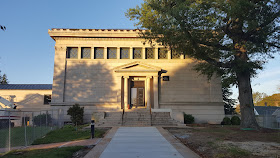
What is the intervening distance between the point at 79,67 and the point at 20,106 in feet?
38.4

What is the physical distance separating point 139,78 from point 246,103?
11.8m

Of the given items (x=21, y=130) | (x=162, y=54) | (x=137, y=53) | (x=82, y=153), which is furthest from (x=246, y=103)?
(x=21, y=130)

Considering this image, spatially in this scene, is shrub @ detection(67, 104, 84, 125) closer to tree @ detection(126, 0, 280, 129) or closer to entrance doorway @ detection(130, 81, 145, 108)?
entrance doorway @ detection(130, 81, 145, 108)

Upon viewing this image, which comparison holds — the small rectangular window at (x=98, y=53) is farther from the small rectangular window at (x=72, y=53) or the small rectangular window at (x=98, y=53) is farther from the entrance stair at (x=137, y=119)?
the entrance stair at (x=137, y=119)

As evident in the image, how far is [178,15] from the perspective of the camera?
47.9 feet

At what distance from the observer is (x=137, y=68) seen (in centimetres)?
2397

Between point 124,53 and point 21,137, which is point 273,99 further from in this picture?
point 21,137

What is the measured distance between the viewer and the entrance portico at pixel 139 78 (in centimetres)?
2364

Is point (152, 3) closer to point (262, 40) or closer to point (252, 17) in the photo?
point (252, 17)

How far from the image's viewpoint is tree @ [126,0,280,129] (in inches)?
566

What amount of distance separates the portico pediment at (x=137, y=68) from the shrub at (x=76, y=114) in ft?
18.6

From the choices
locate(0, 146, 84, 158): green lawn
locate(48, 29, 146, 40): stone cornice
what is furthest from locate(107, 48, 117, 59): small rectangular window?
locate(0, 146, 84, 158): green lawn

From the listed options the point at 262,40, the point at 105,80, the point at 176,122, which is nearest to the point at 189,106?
the point at 176,122

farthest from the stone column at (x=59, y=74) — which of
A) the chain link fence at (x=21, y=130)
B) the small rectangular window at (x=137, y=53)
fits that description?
the small rectangular window at (x=137, y=53)
